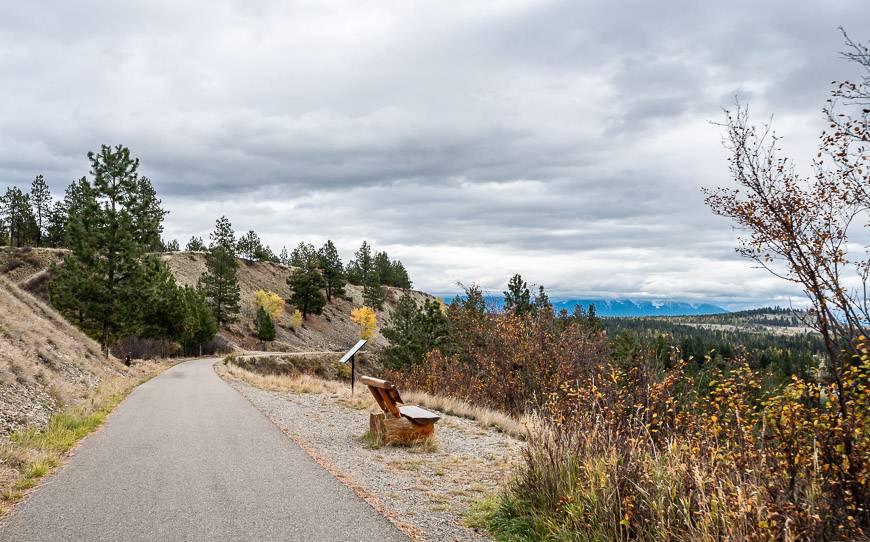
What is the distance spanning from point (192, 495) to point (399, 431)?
4.64m

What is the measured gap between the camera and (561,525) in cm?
575

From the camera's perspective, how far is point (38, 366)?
15.6 m

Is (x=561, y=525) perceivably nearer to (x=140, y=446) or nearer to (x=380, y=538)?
(x=380, y=538)

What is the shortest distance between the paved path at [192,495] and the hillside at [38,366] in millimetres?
1662

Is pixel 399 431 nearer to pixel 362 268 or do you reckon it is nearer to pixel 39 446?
pixel 39 446

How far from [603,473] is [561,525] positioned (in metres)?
0.75

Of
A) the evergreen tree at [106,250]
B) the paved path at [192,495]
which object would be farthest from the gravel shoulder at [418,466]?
the evergreen tree at [106,250]

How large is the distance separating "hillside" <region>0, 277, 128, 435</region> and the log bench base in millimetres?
6407

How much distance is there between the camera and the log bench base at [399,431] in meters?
11.2

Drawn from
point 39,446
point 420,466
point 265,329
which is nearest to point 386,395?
point 420,466

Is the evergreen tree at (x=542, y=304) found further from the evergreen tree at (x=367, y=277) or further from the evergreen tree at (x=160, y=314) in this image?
the evergreen tree at (x=367, y=277)

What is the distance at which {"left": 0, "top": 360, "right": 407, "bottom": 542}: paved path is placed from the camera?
5.93 m

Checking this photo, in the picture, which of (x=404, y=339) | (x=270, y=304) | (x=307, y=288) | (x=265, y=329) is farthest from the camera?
(x=307, y=288)

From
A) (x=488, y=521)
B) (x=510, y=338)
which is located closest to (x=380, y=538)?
(x=488, y=521)
